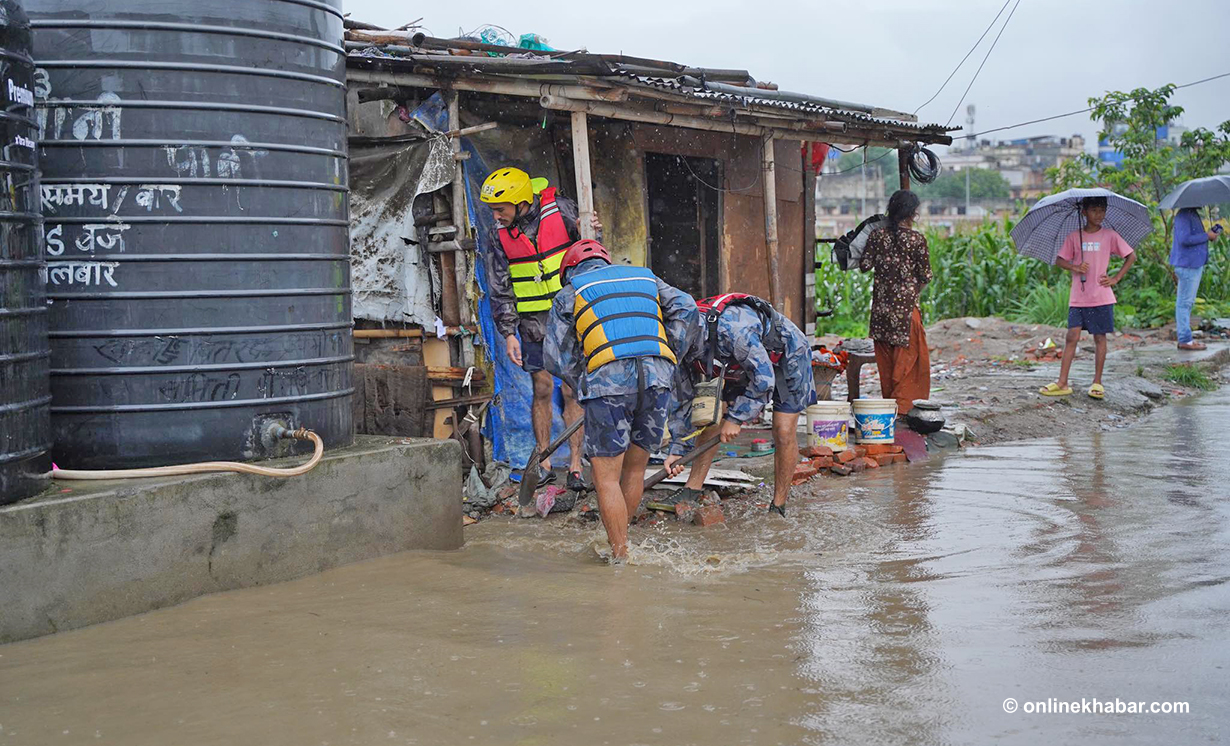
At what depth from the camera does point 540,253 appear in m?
7.43

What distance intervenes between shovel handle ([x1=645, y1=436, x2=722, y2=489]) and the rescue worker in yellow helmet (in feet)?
1.99

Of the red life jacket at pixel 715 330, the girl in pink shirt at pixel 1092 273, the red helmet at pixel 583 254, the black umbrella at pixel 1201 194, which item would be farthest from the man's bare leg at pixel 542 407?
the black umbrella at pixel 1201 194

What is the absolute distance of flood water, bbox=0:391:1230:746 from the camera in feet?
11.3

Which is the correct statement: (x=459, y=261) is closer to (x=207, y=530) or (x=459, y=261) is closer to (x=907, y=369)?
(x=207, y=530)

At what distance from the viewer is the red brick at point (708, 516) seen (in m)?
6.70

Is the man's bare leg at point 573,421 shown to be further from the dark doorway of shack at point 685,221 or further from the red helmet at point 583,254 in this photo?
the dark doorway of shack at point 685,221

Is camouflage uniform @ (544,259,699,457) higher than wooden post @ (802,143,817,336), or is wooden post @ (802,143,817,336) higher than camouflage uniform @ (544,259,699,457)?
wooden post @ (802,143,817,336)

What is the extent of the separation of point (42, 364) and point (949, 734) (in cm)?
358

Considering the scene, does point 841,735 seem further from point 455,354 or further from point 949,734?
point 455,354

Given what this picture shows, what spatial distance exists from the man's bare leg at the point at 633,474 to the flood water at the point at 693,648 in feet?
0.85

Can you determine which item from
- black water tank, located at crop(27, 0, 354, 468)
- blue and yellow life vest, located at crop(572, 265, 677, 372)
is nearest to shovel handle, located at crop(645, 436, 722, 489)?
blue and yellow life vest, located at crop(572, 265, 677, 372)

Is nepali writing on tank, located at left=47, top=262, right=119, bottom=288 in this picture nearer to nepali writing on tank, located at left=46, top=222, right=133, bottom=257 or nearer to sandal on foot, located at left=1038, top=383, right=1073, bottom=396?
nepali writing on tank, located at left=46, top=222, right=133, bottom=257

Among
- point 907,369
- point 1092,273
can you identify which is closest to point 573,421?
point 907,369

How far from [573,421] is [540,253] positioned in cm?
116
